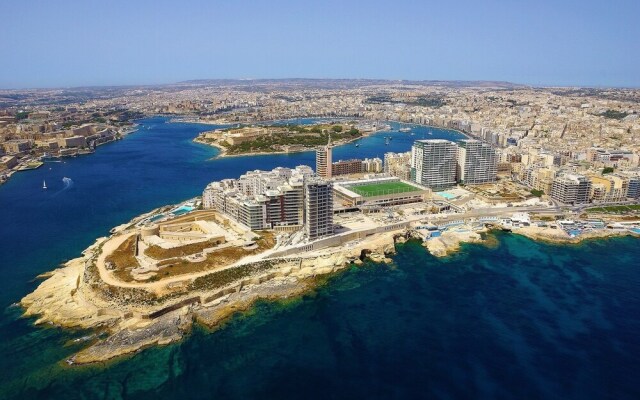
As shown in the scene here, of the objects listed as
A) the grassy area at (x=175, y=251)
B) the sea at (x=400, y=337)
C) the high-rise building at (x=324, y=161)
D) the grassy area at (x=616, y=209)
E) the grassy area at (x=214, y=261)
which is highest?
the high-rise building at (x=324, y=161)

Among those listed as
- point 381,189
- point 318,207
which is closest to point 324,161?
point 381,189

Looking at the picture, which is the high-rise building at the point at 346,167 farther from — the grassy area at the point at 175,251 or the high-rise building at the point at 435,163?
the grassy area at the point at 175,251

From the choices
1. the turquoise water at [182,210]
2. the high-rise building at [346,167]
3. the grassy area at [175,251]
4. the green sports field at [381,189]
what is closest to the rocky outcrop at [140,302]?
the grassy area at [175,251]

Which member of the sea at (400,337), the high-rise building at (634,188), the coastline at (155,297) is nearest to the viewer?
the sea at (400,337)

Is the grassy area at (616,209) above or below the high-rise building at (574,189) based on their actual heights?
below

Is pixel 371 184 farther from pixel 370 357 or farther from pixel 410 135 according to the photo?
pixel 410 135

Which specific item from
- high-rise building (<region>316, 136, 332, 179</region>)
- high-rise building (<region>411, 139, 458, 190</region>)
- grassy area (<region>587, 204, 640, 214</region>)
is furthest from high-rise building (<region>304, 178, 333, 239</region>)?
grassy area (<region>587, 204, 640, 214</region>)

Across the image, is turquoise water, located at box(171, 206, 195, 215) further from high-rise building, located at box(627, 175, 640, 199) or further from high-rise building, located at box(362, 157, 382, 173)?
high-rise building, located at box(627, 175, 640, 199)
